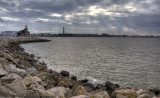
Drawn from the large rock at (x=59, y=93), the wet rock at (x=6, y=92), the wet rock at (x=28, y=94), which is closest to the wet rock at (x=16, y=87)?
the wet rock at (x=6, y=92)

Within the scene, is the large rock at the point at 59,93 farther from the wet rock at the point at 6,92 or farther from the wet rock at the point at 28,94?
the wet rock at the point at 6,92

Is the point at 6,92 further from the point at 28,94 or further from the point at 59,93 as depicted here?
the point at 59,93

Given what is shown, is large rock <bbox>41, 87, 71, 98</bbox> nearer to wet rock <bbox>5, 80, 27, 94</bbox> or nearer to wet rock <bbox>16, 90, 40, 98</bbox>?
wet rock <bbox>16, 90, 40, 98</bbox>

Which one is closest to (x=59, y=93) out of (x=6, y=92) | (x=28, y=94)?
(x=28, y=94)

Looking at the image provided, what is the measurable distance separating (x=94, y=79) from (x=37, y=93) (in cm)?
750

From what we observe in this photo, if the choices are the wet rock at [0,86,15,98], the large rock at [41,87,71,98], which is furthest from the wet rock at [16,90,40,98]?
the large rock at [41,87,71,98]

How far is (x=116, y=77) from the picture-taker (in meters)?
12.2

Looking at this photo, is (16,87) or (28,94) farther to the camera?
Result: (16,87)

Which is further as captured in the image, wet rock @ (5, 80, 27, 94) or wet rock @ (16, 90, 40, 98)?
wet rock @ (5, 80, 27, 94)

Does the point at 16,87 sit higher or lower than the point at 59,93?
higher

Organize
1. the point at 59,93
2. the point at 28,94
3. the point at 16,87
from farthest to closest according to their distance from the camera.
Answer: the point at 59,93 → the point at 16,87 → the point at 28,94

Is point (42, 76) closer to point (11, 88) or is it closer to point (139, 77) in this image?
point (11, 88)

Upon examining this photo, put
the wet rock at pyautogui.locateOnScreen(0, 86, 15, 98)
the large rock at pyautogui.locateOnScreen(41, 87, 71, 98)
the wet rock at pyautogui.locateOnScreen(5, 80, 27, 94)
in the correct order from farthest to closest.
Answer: the large rock at pyautogui.locateOnScreen(41, 87, 71, 98) → the wet rock at pyautogui.locateOnScreen(5, 80, 27, 94) → the wet rock at pyautogui.locateOnScreen(0, 86, 15, 98)

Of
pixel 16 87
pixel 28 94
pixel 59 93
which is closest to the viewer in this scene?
pixel 28 94
